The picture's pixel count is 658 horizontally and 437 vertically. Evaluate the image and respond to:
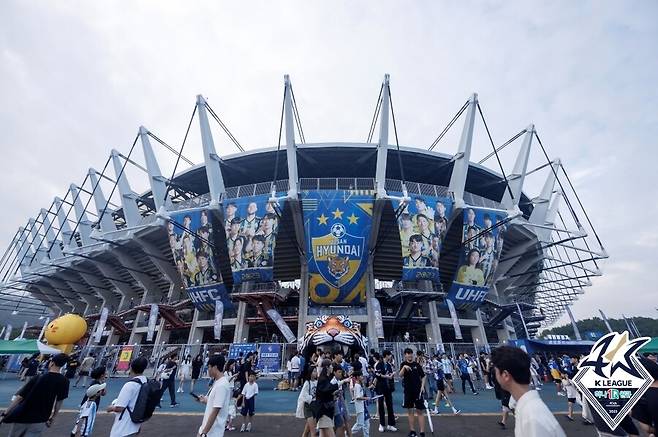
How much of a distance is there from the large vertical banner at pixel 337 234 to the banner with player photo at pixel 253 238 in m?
2.72

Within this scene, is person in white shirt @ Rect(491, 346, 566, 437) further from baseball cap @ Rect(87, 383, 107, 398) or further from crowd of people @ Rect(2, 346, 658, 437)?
baseball cap @ Rect(87, 383, 107, 398)

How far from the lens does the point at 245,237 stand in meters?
22.4

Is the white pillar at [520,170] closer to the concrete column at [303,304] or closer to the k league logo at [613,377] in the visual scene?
the concrete column at [303,304]

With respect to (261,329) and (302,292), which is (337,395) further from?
(261,329)

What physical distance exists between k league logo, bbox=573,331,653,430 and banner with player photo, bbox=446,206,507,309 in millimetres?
21948

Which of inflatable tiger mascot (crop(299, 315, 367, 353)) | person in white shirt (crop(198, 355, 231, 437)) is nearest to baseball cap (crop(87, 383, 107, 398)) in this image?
person in white shirt (crop(198, 355, 231, 437))

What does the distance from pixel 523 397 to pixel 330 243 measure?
1952 cm

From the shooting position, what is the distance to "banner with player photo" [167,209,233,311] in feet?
79.0

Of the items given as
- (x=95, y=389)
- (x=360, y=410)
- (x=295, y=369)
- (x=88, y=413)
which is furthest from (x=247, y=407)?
(x=295, y=369)

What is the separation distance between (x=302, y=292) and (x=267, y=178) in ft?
40.1

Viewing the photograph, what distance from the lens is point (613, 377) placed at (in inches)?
98.7

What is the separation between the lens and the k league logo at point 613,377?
2350 mm

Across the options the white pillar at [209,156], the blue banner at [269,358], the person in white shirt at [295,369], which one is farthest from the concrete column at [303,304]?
the white pillar at [209,156]

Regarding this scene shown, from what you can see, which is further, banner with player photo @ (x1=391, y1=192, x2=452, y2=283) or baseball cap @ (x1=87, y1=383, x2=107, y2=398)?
banner with player photo @ (x1=391, y1=192, x2=452, y2=283)
